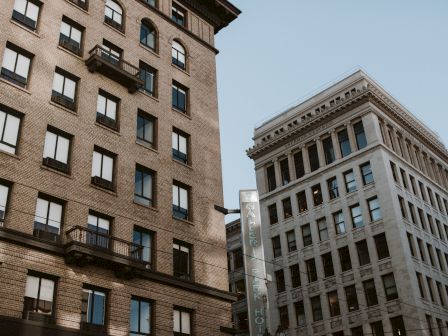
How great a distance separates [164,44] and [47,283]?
17.3m

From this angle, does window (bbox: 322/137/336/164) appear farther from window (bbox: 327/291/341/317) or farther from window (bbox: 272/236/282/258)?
window (bbox: 327/291/341/317)

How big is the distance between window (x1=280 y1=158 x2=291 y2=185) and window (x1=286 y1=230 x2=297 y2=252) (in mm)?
5725

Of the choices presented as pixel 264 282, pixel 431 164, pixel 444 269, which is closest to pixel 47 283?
pixel 264 282

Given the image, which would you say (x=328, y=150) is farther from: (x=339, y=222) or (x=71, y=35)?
(x=71, y=35)

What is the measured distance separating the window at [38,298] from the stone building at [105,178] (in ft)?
0.14

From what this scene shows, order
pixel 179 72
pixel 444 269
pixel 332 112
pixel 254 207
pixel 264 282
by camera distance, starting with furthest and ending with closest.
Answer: pixel 332 112, pixel 444 269, pixel 179 72, pixel 254 207, pixel 264 282

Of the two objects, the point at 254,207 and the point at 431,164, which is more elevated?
the point at 431,164

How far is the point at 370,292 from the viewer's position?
150 feet

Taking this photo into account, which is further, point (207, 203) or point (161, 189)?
point (207, 203)

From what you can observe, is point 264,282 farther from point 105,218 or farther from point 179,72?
point 179,72

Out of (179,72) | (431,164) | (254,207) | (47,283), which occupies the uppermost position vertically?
(431,164)

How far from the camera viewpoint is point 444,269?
1932 inches

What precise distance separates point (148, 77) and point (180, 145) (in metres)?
4.28

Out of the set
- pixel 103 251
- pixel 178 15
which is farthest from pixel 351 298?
pixel 103 251
